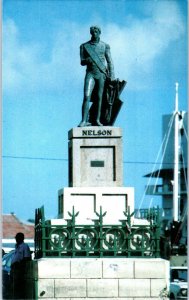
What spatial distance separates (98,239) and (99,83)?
3.35 m

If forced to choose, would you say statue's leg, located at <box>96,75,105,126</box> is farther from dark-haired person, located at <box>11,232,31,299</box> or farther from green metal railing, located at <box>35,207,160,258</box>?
dark-haired person, located at <box>11,232,31,299</box>

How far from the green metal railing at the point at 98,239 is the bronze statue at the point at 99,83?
7.24 ft

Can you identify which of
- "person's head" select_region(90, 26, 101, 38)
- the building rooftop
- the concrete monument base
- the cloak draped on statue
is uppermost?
"person's head" select_region(90, 26, 101, 38)

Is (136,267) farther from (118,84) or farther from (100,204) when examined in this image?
(118,84)

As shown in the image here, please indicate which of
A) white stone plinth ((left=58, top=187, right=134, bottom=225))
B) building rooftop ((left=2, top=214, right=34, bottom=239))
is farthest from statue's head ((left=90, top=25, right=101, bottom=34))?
building rooftop ((left=2, top=214, right=34, bottom=239))

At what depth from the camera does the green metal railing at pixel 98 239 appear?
1702 centimetres

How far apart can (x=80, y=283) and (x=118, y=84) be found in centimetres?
429

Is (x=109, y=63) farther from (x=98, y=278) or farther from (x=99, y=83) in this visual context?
(x=98, y=278)

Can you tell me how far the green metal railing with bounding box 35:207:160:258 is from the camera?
17016 millimetres

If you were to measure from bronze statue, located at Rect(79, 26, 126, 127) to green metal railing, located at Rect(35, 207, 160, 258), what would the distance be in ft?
7.24

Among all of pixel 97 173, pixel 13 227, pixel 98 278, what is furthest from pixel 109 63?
pixel 13 227

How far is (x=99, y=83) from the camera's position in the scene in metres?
18.3

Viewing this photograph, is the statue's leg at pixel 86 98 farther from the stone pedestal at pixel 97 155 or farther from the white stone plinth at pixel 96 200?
the white stone plinth at pixel 96 200

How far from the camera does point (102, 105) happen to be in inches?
725
